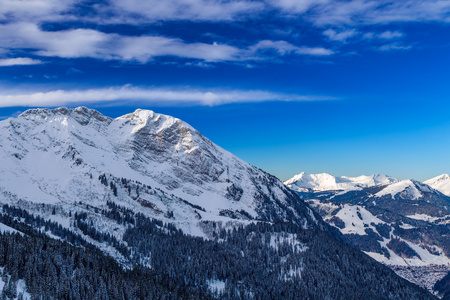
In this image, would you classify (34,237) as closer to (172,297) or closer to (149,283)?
(149,283)

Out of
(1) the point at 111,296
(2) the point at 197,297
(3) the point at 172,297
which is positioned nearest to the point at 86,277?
(1) the point at 111,296

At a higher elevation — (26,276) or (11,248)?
(11,248)

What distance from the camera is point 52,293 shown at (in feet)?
485

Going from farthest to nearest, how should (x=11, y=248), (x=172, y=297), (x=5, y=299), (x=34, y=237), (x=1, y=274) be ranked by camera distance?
(x=34, y=237), (x=172, y=297), (x=11, y=248), (x=1, y=274), (x=5, y=299)

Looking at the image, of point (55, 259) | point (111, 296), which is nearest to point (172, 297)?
point (111, 296)

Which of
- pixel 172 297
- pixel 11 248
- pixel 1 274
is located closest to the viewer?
pixel 1 274

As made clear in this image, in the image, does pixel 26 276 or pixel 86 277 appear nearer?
pixel 26 276

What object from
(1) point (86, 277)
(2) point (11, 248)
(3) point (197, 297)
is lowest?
(3) point (197, 297)

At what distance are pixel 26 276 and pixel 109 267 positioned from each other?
44.3m

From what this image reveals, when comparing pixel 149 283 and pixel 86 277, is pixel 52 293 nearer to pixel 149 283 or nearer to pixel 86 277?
pixel 86 277

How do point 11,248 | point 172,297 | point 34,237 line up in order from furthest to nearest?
point 34,237, point 172,297, point 11,248

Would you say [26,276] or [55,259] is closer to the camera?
[26,276]

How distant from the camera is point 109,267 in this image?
18862 centimetres

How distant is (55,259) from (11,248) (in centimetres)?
1807
